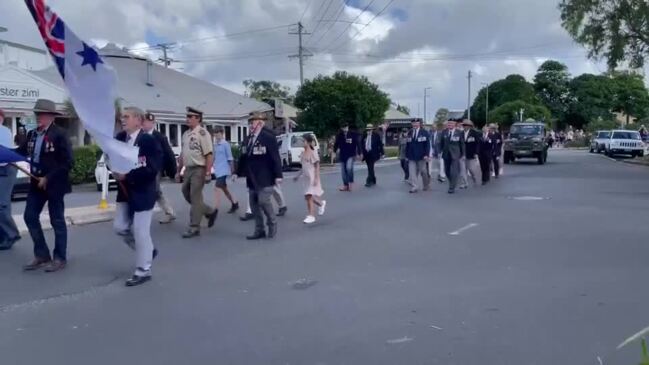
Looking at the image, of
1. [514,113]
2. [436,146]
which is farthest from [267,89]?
[436,146]

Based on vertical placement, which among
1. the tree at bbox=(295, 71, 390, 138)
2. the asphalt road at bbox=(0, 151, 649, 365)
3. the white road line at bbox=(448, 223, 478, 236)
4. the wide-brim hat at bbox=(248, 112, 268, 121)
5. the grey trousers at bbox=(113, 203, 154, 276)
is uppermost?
the tree at bbox=(295, 71, 390, 138)

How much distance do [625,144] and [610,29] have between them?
1250 cm

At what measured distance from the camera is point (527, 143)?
29.9 m

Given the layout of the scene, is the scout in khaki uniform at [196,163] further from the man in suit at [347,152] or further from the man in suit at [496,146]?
the man in suit at [496,146]

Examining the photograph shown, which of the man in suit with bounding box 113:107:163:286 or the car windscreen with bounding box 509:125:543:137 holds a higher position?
the car windscreen with bounding box 509:125:543:137

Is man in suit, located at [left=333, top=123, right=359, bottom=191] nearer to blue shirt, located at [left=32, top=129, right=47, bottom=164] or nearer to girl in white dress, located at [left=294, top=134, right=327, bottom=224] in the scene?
girl in white dress, located at [left=294, top=134, right=327, bottom=224]

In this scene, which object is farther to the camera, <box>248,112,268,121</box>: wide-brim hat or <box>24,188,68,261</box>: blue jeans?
<box>248,112,268,121</box>: wide-brim hat

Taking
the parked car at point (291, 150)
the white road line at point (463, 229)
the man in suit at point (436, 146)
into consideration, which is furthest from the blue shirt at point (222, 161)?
the parked car at point (291, 150)

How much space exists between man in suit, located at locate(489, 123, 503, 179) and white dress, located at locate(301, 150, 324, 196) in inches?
374

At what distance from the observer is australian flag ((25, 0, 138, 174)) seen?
20.2 ft

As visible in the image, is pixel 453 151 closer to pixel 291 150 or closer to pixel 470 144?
pixel 470 144

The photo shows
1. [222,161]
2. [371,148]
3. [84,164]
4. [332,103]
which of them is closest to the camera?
[222,161]

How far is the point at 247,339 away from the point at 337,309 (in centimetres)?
102

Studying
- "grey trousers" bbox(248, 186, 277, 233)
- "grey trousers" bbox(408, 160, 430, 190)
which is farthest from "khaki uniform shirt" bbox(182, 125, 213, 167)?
"grey trousers" bbox(408, 160, 430, 190)
